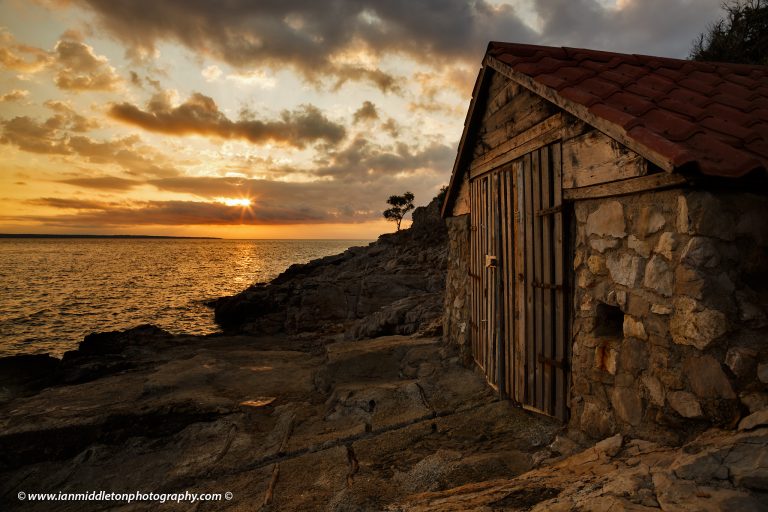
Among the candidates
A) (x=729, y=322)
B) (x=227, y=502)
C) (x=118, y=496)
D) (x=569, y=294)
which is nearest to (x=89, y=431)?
(x=118, y=496)

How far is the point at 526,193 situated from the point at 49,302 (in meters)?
35.8

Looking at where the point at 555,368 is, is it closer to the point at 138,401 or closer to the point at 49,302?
the point at 138,401

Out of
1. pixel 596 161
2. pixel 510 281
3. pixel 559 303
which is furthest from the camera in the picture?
pixel 510 281

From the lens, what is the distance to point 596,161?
3605 mm

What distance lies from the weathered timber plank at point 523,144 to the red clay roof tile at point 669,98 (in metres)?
0.40

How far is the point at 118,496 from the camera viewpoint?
4531mm

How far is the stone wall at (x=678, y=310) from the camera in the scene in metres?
2.68

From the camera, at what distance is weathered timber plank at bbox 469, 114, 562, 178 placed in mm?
4191

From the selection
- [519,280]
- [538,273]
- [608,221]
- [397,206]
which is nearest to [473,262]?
[519,280]

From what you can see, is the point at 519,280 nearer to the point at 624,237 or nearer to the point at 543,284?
the point at 543,284

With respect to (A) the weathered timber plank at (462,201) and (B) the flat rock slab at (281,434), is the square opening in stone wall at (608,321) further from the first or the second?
(A) the weathered timber plank at (462,201)

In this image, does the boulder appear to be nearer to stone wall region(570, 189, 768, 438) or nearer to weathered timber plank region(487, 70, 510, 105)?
stone wall region(570, 189, 768, 438)

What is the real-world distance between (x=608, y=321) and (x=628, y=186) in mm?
1310

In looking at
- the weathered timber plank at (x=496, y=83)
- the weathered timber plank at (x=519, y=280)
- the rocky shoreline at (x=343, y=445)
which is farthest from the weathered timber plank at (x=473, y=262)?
the weathered timber plank at (x=519, y=280)
